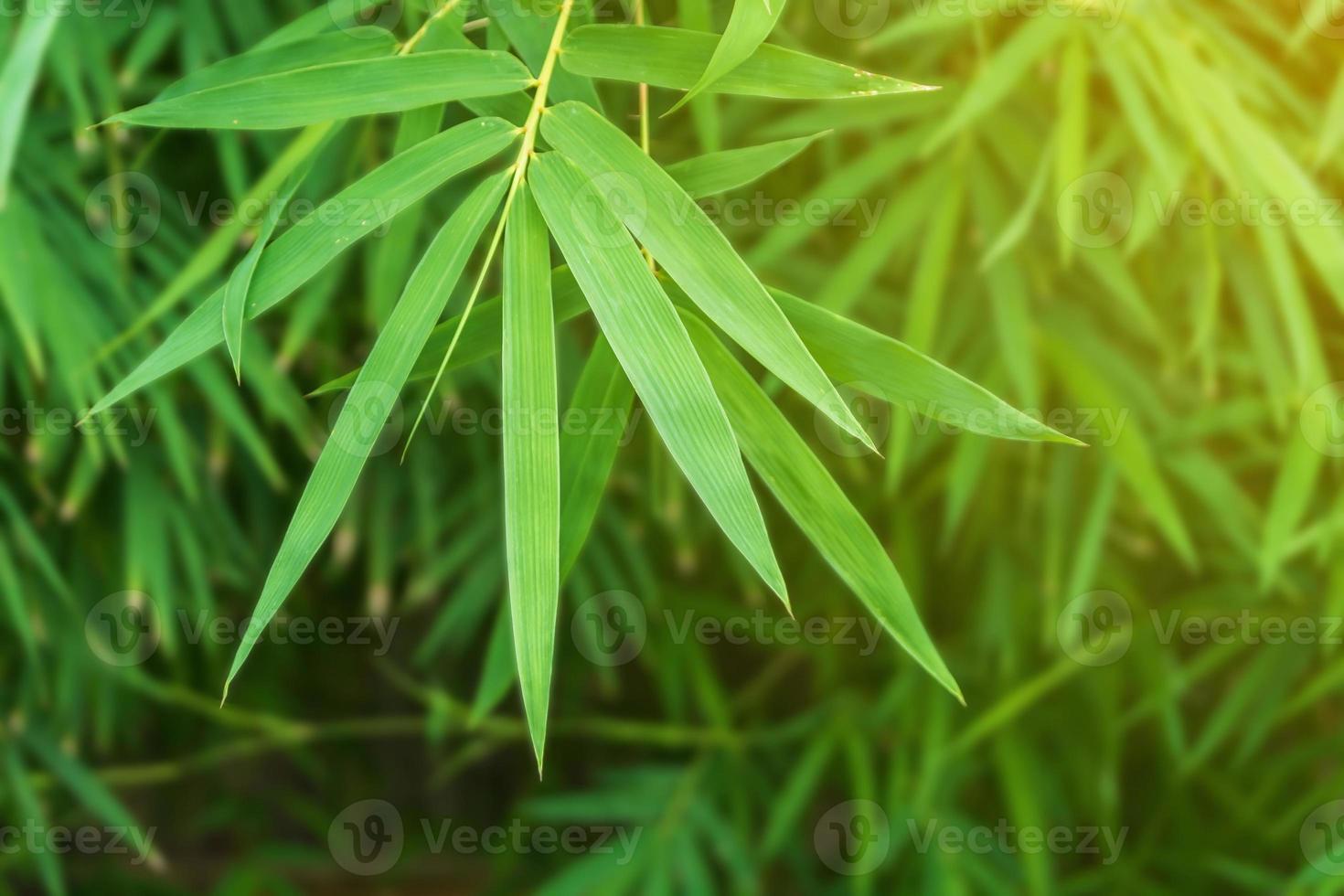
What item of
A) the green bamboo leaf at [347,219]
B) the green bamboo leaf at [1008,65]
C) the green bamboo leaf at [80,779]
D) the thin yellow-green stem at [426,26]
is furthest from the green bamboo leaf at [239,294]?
the green bamboo leaf at [80,779]

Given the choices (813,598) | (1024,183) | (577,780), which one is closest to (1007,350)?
(1024,183)

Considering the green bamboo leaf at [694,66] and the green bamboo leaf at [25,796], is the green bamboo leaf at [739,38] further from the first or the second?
the green bamboo leaf at [25,796]

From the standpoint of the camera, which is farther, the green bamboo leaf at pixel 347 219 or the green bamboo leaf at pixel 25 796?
the green bamboo leaf at pixel 25 796

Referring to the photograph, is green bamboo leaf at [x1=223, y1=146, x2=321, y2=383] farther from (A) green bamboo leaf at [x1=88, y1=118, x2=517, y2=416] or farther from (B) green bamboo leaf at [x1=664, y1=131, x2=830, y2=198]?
(B) green bamboo leaf at [x1=664, y1=131, x2=830, y2=198]

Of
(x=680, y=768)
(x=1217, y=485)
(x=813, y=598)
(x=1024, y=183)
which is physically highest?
(x=1024, y=183)

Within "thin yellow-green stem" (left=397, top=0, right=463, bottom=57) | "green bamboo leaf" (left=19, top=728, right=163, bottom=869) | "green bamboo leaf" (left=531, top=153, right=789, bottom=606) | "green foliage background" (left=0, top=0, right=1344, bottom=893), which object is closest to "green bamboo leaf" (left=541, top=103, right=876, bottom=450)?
"green bamboo leaf" (left=531, top=153, right=789, bottom=606)

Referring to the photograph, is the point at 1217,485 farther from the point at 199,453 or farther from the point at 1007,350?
the point at 199,453

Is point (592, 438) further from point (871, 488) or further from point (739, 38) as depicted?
point (871, 488)
